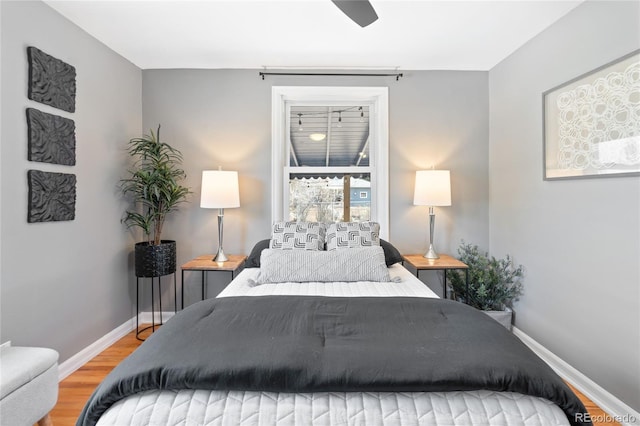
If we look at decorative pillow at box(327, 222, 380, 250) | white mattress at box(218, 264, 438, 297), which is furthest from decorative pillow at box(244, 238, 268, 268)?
decorative pillow at box(327, 222, 380, 250)

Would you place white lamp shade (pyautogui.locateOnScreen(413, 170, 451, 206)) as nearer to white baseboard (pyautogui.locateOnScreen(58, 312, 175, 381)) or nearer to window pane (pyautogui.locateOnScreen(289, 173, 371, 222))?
window pane (pyautogui.locateOnScreen(289, 173, 371, 222))

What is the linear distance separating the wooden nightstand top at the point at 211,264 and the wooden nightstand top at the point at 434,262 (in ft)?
5.02

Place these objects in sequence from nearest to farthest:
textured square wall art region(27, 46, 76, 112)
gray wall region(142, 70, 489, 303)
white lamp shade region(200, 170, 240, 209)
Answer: textured square wall art region(27, 46, 76, 112) < white lamp shade region(200, 170, 240, 209) < gray wall region(142, 70, 489, 303)

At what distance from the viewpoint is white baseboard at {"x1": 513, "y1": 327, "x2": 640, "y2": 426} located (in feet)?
5.84

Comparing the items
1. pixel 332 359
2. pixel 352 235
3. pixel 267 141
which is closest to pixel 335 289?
pixel 352 235

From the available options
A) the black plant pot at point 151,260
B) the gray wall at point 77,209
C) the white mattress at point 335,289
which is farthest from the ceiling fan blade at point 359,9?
the black plant pot at point 151,260

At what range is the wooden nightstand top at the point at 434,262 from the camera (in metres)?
2.74

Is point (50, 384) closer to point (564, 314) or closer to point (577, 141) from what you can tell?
point (564, 314)

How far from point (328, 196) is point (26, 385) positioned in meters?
2.57

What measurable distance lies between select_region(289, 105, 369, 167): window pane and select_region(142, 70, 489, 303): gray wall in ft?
0.90

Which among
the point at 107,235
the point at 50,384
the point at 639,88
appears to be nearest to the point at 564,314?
the point at 639,88

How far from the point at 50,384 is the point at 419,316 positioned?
1.90 m

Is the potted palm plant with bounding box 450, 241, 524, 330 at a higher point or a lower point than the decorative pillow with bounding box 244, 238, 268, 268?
lower

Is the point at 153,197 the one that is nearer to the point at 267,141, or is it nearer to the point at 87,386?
the point at 267,141
